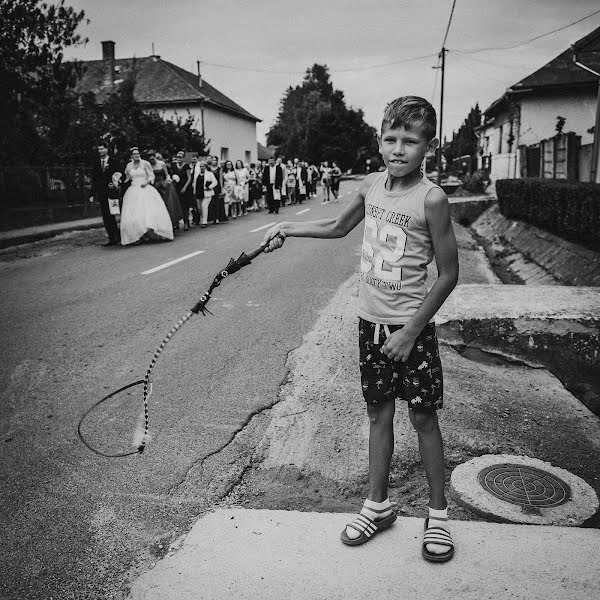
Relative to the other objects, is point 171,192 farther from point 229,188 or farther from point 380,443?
point 380,443

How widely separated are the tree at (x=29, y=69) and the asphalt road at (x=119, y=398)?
888 centimetres

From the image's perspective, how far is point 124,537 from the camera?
8.71 ft

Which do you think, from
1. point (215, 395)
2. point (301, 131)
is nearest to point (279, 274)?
point (215, 395)

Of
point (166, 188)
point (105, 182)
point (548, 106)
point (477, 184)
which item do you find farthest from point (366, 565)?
point (548, 106)

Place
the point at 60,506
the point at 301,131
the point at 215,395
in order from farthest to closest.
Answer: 1. the point at 301,131
2. the point at 215,395
3. the point at 60,506

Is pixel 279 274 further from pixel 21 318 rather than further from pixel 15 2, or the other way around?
pixel 15 2

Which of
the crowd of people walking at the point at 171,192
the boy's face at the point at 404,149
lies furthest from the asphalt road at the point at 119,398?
the crowd of people walking at the point at 171,192

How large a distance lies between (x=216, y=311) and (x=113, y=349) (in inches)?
62.8

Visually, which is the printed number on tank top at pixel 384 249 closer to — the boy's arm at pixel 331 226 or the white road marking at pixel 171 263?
the boy's arm at pixel 331 226

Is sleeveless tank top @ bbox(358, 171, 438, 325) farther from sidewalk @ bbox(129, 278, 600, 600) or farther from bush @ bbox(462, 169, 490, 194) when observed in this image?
bush @ bbox(462, 169, 490, 194)

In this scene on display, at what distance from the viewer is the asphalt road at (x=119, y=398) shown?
2.61m

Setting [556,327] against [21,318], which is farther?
[21,318]

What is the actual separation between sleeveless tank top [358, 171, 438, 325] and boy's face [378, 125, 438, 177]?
9 centimetres

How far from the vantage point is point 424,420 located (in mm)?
2455
